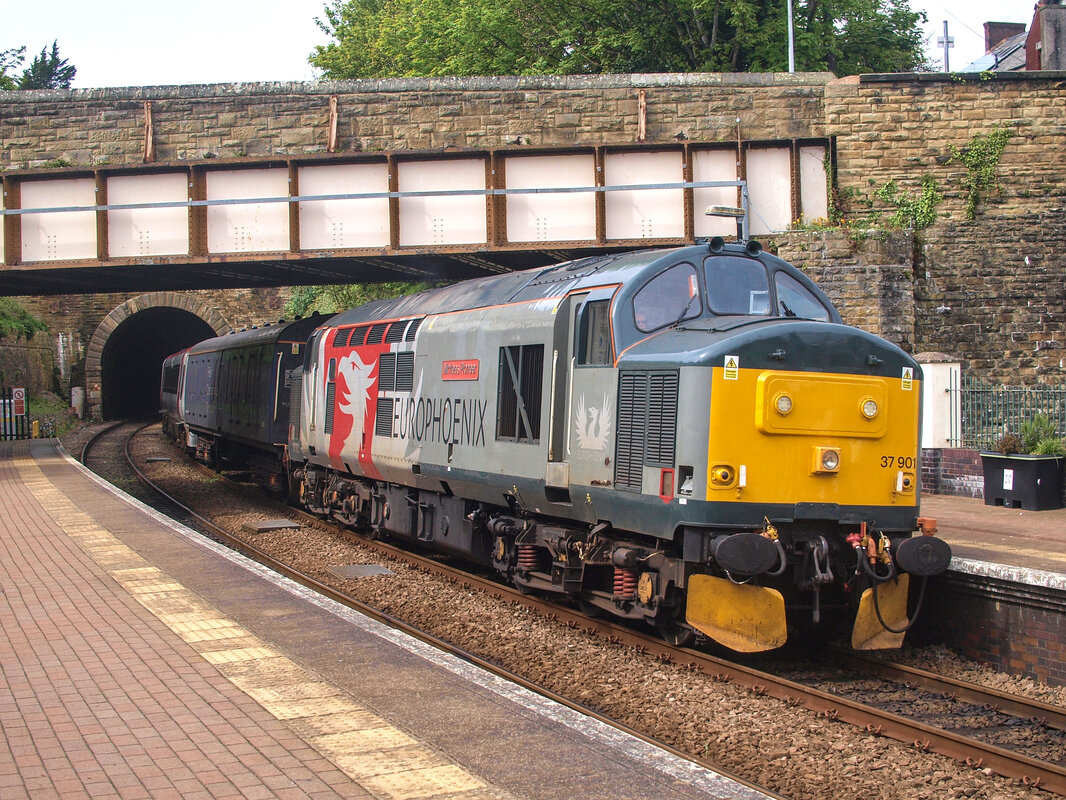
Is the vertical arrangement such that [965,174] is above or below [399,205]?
above

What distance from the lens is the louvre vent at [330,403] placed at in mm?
16125

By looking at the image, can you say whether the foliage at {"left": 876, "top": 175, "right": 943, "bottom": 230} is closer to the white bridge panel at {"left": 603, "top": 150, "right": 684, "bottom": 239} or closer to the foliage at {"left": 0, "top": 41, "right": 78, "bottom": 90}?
the white bridge panel at {"left": 603, "top": 150, "right": 684, "bottom": 239}

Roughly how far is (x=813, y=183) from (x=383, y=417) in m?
10.9

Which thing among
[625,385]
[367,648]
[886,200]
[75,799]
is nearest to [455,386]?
[625,385]

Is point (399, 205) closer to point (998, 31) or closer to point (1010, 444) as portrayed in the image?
point (1010, 444)

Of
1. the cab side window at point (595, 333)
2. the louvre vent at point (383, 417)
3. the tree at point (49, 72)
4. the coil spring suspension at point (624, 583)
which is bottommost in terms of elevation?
the coil spring suspension at point (624, 583)

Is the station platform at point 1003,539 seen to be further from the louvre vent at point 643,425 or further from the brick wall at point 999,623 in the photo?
the louvre vent at point 643,425

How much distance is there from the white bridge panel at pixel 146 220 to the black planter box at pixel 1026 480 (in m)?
15.0

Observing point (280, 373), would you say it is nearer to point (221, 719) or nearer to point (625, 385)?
point (625, 385)

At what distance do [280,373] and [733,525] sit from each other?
1426 centimetres

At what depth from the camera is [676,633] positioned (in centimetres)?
874

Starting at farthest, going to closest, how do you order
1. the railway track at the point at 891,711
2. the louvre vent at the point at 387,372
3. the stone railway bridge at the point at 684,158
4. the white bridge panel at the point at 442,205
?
the white bridge panel at the point at 442,205 → the stone railway bridge at the point at 684,158 → the louvre vent at the point at 387,372 → the railway track at the point at 891,711

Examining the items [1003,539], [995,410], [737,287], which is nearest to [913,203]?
[995,410]

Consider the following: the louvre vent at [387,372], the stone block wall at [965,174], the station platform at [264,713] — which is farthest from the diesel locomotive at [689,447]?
the stone block wall at [965,174]
